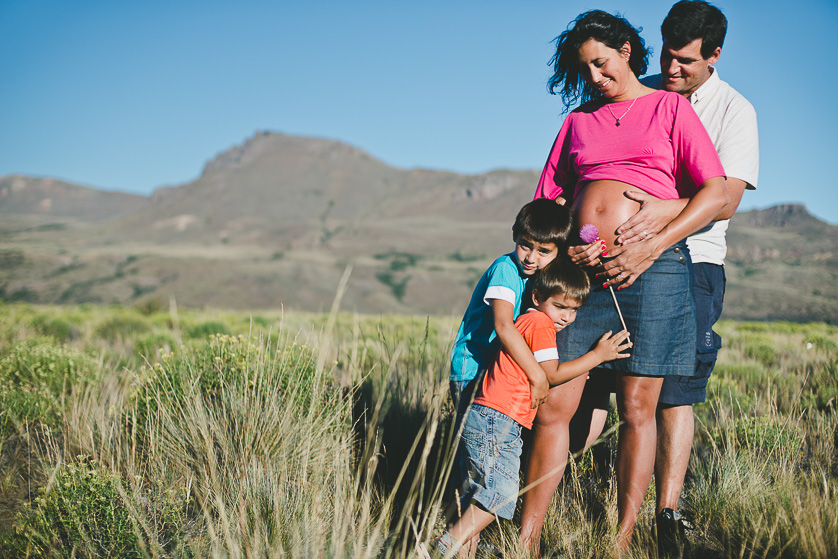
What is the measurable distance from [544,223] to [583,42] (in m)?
0.80

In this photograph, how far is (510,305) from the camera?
2.09 meters

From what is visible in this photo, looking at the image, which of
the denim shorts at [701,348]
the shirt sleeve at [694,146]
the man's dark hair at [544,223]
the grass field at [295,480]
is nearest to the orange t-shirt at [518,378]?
the grass field at [295,480]

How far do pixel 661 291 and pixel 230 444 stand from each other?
7.02ft

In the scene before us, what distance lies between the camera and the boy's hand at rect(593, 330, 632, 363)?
6.89 feet

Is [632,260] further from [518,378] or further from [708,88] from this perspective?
[708,88]

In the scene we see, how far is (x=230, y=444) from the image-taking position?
8.60 feet

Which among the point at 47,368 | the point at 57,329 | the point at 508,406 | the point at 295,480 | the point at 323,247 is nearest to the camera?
the point at 508,406

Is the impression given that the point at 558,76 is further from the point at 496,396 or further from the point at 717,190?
the point at 496,396

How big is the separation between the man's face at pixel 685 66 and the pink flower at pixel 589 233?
94 centimetres

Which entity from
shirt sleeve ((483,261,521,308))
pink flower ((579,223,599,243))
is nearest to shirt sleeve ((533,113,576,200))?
pink flower ((579,223,599,243))

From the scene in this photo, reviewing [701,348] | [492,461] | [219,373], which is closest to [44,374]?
[219,373]

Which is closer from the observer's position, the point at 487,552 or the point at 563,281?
the point at 563,281

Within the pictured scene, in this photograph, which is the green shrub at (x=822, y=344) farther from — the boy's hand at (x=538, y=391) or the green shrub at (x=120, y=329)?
the green shrub at (x=120, y=329)

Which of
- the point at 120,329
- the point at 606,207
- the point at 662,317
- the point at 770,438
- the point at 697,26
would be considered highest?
the point at 697,26
